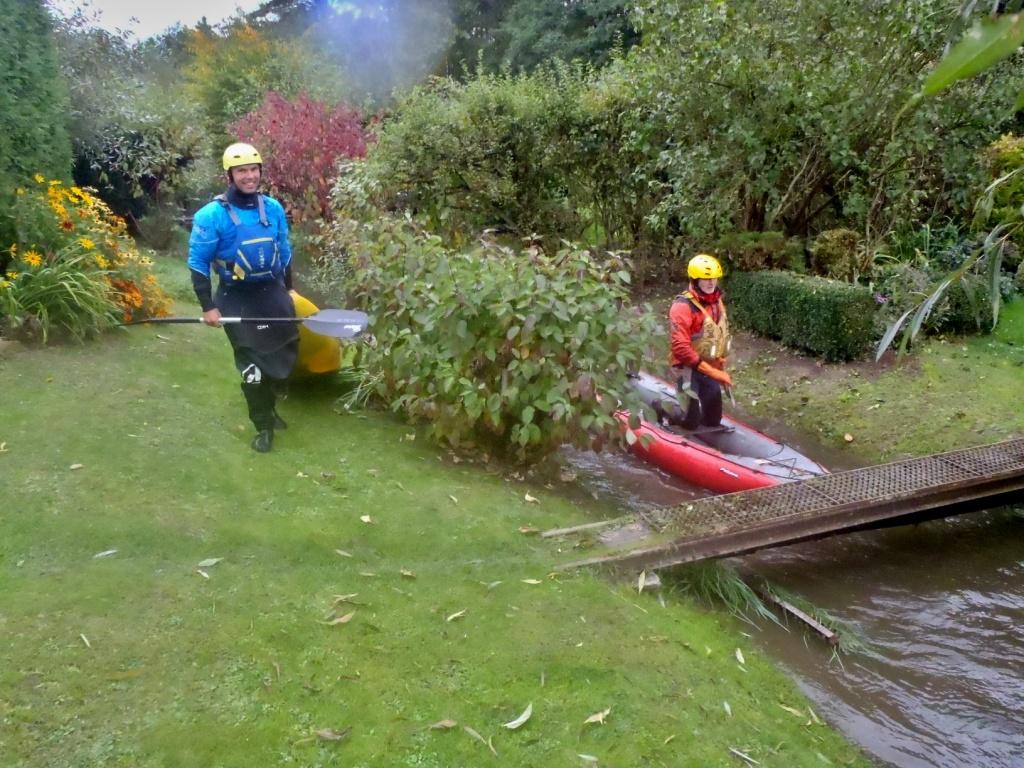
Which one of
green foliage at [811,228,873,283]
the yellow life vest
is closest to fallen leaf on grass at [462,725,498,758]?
the yellow life vest

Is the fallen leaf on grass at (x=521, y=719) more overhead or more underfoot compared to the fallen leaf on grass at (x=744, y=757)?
more overhead

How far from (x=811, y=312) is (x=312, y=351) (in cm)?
587

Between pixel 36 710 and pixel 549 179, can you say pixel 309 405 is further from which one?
pixel 549 179

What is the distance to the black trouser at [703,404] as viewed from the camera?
734cm

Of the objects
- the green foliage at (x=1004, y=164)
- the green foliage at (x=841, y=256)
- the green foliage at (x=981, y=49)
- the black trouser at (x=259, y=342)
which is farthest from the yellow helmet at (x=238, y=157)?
the green foliage at (x=1004, y=164)

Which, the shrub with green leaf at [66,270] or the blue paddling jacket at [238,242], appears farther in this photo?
→ the shrub with green leaf at [66,270]

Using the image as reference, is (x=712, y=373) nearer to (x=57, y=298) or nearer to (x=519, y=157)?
(x=57, y=298)

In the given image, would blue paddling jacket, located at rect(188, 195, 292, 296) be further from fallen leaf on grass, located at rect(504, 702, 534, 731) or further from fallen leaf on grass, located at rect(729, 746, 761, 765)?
fallen leaf on grass, located at rect(729, 746, 761, 765)

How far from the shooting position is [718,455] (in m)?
6.97

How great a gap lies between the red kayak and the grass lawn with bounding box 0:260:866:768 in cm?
137

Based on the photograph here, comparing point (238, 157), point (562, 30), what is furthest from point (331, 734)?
point (562, 30)

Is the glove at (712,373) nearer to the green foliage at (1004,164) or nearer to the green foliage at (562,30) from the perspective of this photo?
the green foliage at (1004,164)

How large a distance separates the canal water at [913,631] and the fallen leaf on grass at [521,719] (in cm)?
182

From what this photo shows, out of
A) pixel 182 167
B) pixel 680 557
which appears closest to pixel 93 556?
pixel 680 557
